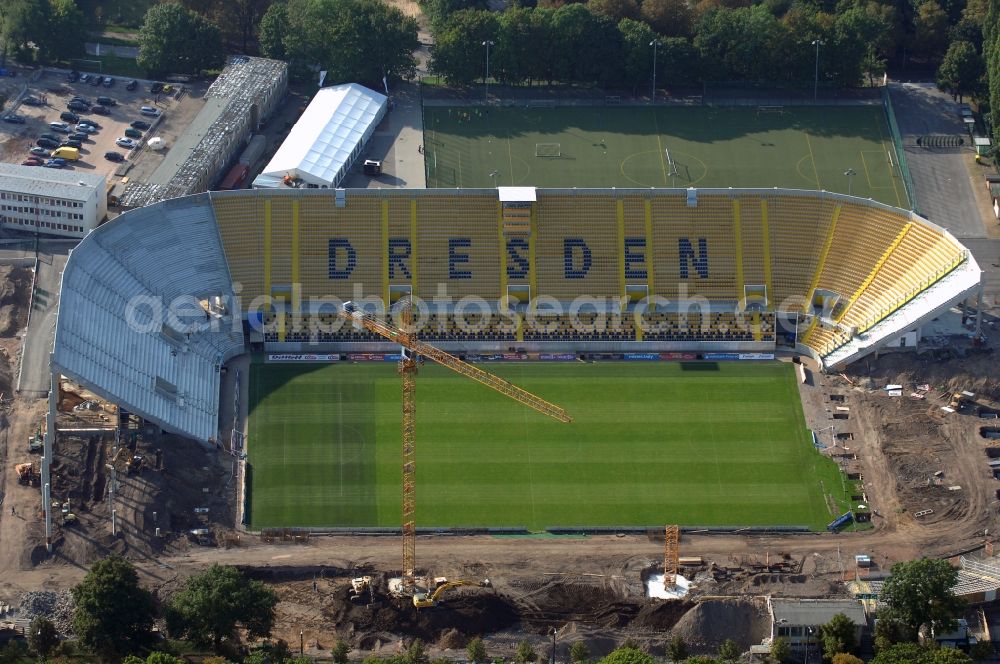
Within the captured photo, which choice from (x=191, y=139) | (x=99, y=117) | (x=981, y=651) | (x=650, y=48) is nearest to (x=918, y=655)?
(x=981, y=651)

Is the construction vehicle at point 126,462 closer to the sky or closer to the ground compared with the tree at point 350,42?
closer to the ground

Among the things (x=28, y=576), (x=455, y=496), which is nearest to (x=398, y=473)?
(x=455, y=496)

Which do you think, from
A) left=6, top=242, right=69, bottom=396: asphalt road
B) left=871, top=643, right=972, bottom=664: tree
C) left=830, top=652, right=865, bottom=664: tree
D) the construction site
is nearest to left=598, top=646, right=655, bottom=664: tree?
A: the construction site

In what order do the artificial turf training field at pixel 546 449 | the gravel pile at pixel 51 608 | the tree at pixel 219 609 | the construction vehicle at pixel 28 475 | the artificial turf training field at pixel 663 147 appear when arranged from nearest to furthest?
1. the tree at pixel 219 609
2. the gravel pile at pixel 51 608
3. the construction vehicle at pixel 28 475
4. the artificial turf training field at pixel 546 449
5. the artificial turf training field at pixel 663 147

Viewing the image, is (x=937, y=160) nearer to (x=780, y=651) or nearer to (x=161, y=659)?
(x=780, y=651)

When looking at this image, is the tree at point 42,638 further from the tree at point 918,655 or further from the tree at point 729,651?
the tree at point 918,655

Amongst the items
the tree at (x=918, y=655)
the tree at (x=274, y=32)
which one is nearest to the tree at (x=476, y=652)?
the tree at (x=918, y=655)
